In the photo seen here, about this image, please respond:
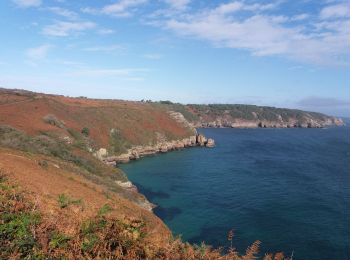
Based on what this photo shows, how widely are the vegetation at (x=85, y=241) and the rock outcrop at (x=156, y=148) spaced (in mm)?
61242

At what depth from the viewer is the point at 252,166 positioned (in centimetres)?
6956

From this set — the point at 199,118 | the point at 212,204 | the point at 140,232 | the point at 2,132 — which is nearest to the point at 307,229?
the point at 212,204

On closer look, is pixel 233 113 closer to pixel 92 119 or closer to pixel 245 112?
pixel 245 112

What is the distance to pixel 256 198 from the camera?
46.8 m

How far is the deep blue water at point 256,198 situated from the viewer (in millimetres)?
33625

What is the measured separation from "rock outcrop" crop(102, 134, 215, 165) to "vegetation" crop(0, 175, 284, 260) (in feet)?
201

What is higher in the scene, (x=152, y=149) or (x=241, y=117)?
(x=241, y=117)

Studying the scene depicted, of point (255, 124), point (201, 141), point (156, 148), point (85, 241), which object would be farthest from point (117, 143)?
point (255, 124)

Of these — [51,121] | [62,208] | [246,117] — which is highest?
[246,117]

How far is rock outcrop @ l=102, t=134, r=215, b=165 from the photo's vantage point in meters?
74.1

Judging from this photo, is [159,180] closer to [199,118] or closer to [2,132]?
[2,132]

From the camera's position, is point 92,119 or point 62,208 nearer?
point 62,208

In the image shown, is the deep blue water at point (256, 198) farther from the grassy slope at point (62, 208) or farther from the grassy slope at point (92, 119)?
the grassy slope at point (92, 119)

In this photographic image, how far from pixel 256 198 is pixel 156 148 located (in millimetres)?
45868
